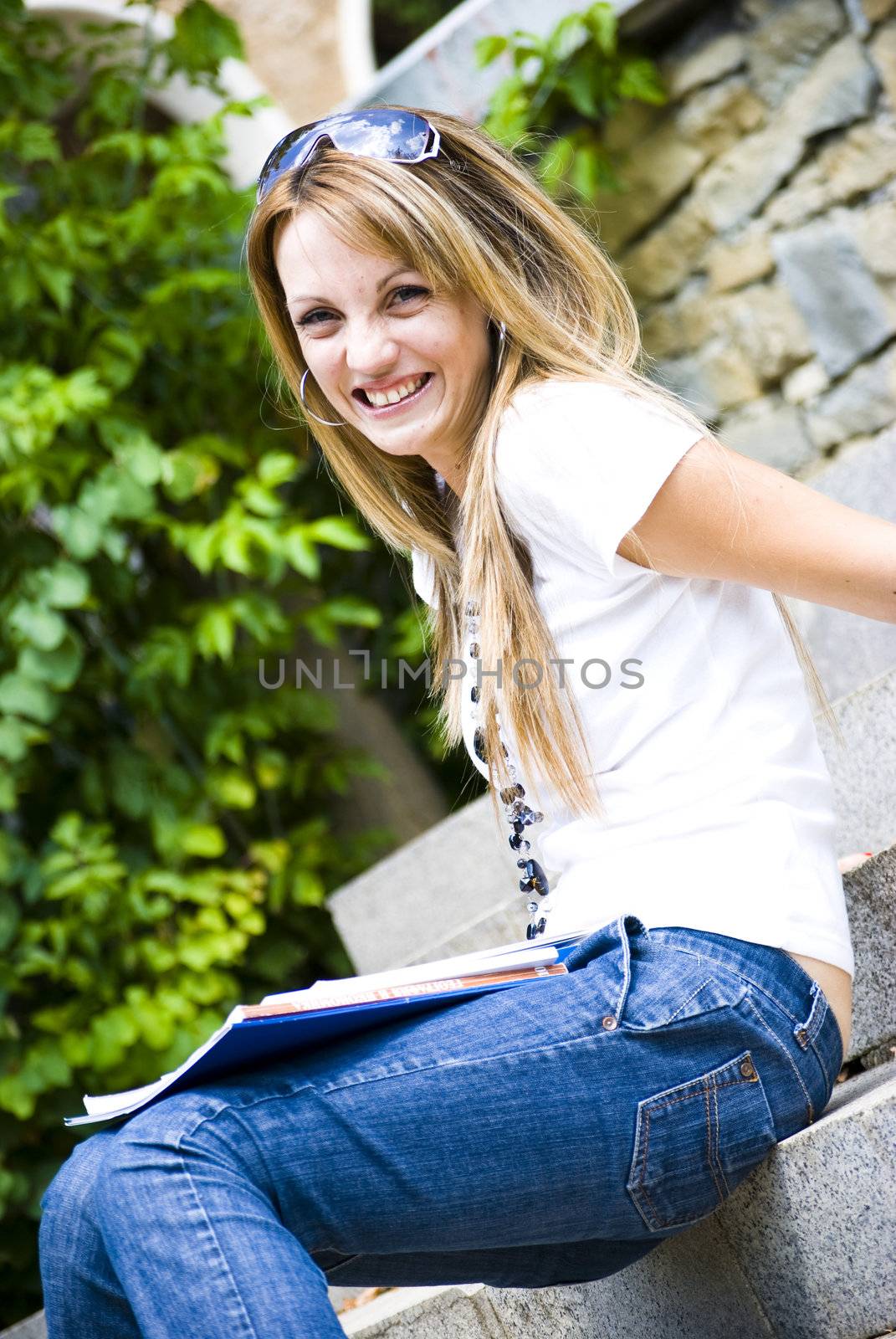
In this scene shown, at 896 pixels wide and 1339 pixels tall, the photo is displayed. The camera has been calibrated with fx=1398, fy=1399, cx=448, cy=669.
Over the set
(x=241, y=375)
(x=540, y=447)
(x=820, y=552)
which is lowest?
(x=820, y=552)

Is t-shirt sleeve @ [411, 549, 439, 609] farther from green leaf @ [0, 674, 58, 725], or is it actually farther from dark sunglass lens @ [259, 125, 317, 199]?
green leaf @ [0, 674, 58, 725]

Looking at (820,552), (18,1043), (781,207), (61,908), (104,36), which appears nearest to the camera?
(820,552)

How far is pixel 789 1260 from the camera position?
132cm

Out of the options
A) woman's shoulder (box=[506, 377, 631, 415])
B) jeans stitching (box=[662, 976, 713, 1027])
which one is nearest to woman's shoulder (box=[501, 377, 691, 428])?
woman's shoulder (box=[506, 377, 631, 415])

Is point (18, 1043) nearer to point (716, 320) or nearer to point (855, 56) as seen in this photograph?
point (716, 320)

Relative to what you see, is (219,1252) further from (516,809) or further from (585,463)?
→ (585,463)

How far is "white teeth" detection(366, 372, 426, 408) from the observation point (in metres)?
1.56

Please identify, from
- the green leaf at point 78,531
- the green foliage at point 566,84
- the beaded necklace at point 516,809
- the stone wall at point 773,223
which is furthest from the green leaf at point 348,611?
the beaded necklace at point 516,809

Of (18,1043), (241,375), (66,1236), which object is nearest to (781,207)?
(241,375)

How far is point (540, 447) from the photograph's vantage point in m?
1.32

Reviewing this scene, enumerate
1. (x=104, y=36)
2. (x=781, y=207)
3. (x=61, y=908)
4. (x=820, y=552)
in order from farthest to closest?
(x=104, y=36) < (x=781, y=207) < (x=61, y=908) < (x=820, y=552)

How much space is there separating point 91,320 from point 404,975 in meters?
2.37

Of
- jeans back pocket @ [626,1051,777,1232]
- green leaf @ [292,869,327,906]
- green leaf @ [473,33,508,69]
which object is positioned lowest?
green leaf @ [292,869,327,906]

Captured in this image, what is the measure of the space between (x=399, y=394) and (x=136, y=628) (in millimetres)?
1951
